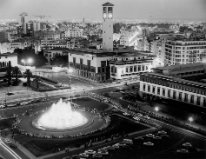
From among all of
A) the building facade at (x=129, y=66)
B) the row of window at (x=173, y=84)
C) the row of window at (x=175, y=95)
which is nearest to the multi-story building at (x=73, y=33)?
the building facade at (x=129, y=66)

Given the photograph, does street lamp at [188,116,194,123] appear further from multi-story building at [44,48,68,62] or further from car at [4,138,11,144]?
multi-story building at [44,48,68,62]

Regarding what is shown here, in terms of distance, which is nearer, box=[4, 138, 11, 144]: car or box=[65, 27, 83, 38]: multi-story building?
box=[4, 138, 11, 144]: car

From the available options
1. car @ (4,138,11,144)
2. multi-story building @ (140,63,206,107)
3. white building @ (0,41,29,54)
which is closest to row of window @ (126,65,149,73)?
multi-story building @ (140,63,206,107)

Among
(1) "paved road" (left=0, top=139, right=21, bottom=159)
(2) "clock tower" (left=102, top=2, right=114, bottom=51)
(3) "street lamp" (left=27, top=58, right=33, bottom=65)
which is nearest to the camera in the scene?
(1) "paved road" (left=0, top=139, right=21, bottom=159)

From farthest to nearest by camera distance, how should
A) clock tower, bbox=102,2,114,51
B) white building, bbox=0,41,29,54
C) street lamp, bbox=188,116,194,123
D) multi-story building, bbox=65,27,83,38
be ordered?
multi-story building, bbox=65,27,83,38, white building, bbox=0,41,29,54, clock tower, bbox=102,2,114,51, street lamp, bbox=188,116,194,123

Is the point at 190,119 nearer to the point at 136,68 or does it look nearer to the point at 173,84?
the point at 173,84

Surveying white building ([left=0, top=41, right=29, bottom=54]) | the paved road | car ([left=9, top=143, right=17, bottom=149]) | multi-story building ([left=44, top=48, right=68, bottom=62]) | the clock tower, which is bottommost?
the paved road

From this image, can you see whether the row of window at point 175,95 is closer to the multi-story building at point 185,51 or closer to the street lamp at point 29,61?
the multi-story building at point 185,51

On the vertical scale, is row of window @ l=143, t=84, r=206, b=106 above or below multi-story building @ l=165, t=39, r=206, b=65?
below
